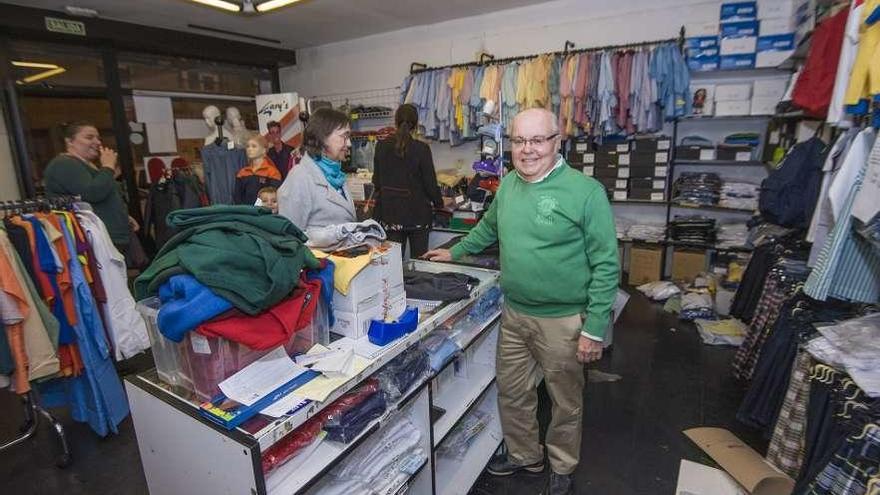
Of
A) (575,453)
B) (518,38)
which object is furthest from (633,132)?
(575,453)

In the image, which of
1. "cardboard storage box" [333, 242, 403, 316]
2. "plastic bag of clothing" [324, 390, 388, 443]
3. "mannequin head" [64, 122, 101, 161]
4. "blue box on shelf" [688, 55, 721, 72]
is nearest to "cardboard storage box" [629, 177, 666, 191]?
"blue box on shelf" [688, 55, 721, 72]

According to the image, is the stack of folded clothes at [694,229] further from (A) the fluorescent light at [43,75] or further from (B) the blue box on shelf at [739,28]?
(A) the fluorescent light at [43,75]

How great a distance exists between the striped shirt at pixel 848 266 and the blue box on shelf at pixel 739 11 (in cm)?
300

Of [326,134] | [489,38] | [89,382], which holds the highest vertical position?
[489,38]

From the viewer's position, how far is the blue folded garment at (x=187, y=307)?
39.3 inches

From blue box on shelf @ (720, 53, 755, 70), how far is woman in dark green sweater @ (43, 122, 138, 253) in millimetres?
5154

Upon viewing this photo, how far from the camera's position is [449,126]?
525 cm

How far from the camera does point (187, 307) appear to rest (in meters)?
1.00

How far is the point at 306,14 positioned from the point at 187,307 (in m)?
4.85

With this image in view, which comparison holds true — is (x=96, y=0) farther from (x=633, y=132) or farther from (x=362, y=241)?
(x=633, y=132)

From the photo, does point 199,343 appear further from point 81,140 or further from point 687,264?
point 687,264

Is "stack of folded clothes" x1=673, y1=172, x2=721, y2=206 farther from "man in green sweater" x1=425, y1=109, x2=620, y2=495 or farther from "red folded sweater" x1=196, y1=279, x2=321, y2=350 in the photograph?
"red folded sweater" x1=196, y1=279, x2=321, y2=350

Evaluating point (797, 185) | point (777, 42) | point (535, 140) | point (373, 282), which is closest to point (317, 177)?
point (373, 282)

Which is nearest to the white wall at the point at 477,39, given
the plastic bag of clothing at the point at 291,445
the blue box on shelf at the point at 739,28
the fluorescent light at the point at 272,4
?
the blue box on shelf at the point at 739,28
